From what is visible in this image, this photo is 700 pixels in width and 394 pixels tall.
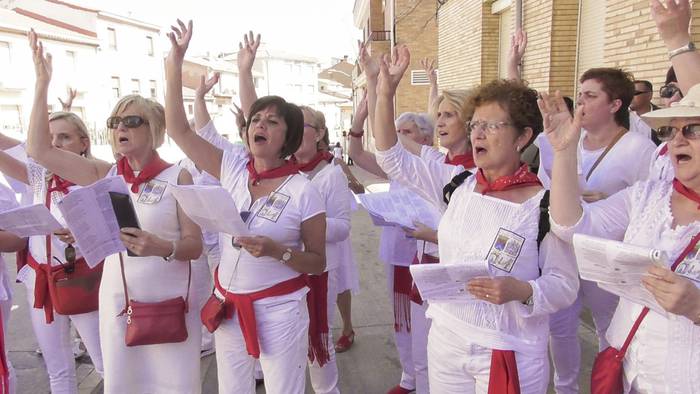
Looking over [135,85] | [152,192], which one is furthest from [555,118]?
[135,85]

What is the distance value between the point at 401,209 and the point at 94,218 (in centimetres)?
164

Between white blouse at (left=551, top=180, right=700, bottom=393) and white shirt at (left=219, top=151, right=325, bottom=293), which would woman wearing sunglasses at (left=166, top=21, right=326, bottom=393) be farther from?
white blouse at (left=551, top=180, right=700, bottom=393)

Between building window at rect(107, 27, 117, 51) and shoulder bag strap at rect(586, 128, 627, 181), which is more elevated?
building window at rect(107, 27, 117, 51)

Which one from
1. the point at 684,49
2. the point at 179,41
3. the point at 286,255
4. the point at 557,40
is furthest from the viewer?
the point at 557,40

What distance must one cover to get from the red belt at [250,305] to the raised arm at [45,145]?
1127mm

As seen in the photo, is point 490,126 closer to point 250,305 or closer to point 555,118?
point 555,118

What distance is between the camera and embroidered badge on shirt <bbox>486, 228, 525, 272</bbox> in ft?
5.82

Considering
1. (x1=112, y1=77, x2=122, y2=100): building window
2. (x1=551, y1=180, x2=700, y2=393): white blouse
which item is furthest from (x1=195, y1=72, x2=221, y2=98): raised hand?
(x1=112, y1=77, x2=122, y2=100): building window

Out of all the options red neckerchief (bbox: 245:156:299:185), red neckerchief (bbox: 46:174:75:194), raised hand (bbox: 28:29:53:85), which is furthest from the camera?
red neckerchief (bbox: 46:174:75:194)

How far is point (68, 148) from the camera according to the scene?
3.00 m

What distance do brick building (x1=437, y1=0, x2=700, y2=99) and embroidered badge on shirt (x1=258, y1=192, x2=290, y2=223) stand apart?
4.09 metres

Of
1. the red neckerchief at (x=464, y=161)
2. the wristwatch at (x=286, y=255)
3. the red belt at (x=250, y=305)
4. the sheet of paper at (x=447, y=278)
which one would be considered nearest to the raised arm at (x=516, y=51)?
the red neckerchief at (x=464, y=161)

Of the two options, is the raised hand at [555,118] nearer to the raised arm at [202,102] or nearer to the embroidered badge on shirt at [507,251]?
the embroidered badge on shirt at [507,251]

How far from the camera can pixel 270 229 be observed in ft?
7.24
